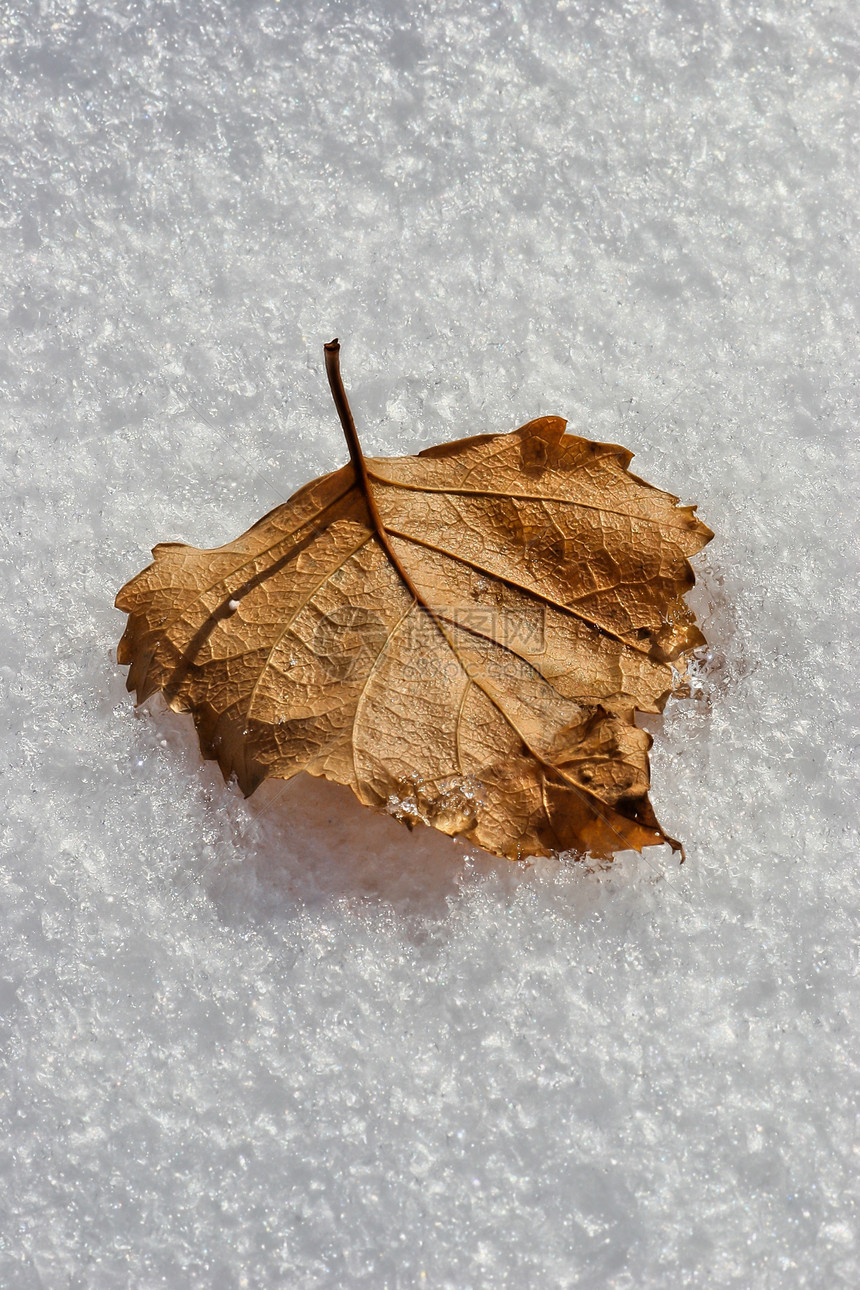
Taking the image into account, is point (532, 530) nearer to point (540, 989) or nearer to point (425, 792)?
point (425, 792)

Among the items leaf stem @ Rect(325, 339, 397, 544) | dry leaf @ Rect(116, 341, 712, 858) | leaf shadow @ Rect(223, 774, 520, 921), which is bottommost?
leaf shadow @ Rect(223, 774, 520, 921)

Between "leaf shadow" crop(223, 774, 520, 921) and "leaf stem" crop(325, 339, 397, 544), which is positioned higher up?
"leaf stem" crop(325, 339, 397, 544)

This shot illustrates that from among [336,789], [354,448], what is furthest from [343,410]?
[336,789]

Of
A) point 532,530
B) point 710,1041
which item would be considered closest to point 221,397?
point 532,530

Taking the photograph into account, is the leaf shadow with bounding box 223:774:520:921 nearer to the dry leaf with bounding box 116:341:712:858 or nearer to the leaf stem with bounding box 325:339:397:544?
the dry leaf with bounding box 116:341:712:858

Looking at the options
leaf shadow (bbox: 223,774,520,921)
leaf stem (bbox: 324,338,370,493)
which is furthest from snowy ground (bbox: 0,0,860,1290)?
leaf stem (bbox: 324,338,370,493)

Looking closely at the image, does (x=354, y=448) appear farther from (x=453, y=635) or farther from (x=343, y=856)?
(x=343, y=856)
